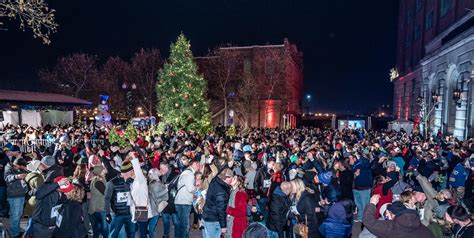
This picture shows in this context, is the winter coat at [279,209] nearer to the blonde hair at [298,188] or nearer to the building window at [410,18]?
the blonde hair at [298,188]

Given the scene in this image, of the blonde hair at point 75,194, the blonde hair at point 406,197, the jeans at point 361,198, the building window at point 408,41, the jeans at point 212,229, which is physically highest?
the building window at point 408,41

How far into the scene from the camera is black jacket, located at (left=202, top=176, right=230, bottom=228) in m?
5.52

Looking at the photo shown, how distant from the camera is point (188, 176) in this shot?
6379 millimetres

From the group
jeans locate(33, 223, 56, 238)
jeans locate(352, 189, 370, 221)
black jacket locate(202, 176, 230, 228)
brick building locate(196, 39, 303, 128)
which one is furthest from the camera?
brick building locate(196, 39, 303, 128)

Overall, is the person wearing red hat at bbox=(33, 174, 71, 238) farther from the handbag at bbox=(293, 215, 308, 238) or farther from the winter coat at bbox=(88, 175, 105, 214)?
the handbag at bbox=(293, 215, 308, 238)

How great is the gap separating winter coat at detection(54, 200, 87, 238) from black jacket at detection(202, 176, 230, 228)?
2.12 m

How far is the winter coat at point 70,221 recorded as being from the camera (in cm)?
509

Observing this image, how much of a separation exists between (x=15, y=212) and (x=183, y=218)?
12.0 feet

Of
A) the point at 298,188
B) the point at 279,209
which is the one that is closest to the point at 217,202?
the point at 279,209

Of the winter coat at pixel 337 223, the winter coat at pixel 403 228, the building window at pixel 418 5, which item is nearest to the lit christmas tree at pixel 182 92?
the winter coat at pixel 337 223

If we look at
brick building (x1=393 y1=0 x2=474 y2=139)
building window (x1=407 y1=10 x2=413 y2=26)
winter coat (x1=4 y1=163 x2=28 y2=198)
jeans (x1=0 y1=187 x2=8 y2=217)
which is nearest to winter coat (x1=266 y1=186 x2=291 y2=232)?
winter coat (x1=4 y1=163 x2=28 y2=198)

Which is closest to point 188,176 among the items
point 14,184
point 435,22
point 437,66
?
point 14,184

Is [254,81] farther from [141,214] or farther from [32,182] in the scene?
[141,214]

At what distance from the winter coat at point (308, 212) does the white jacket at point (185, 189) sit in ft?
7.11
